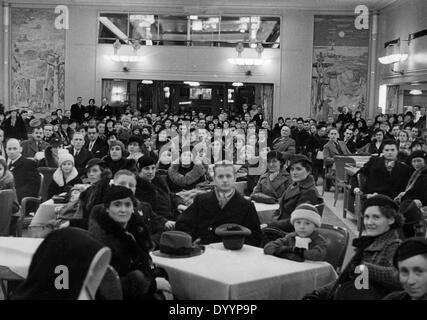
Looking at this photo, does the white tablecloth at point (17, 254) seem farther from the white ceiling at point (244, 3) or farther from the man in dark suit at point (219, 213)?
the white ceiling at point (244, 3)

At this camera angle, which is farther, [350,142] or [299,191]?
[350,142]

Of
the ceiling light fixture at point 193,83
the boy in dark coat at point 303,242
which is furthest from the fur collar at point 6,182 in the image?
the ceiling light fixture at point 193,83

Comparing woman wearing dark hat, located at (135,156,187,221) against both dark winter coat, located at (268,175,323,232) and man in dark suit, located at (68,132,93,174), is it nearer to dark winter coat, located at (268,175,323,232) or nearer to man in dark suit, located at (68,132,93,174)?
dark winter coat, located at (268,175,323,232)

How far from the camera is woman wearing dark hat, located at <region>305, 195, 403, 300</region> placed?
395cm

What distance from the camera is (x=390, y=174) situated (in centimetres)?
893

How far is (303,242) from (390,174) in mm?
4581

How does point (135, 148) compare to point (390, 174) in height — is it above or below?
above

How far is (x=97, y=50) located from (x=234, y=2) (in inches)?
195

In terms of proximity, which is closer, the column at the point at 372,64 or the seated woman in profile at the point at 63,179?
the seated woman in profile at the point at 63,179

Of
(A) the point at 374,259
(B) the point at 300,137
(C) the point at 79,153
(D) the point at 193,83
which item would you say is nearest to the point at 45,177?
(C) the point at 79,153

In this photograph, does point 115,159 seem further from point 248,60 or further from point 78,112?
point 248,60

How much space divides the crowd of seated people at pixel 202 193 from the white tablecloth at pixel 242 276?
154 mm

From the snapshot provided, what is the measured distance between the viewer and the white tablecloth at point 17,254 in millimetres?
4367

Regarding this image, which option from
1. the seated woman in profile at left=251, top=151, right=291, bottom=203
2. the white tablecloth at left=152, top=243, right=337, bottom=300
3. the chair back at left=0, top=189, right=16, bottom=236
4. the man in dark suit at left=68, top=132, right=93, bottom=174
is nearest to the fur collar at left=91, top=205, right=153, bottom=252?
the white tablecloth at left=152, top=243, right=337, bottom=300
